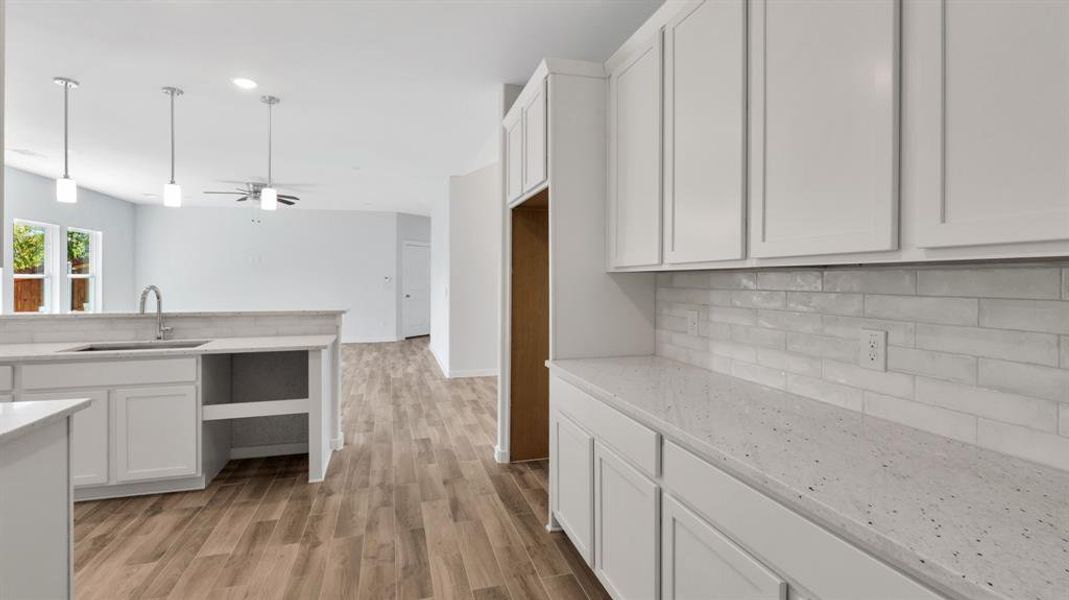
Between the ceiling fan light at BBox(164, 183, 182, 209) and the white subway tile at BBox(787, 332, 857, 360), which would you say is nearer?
the white subway tile at BBox(787, 332, 857, 360)

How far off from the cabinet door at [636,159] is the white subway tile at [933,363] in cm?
89

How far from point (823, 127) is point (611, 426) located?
115 cm

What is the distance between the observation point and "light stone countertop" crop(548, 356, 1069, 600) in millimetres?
754

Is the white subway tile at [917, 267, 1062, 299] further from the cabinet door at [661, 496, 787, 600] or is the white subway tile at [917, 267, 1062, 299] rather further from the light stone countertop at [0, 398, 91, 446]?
the light stone countertop at [0, 398, 91, 446]

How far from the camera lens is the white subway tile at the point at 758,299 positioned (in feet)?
6.16

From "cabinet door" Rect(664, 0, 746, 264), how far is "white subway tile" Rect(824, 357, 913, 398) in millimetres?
471

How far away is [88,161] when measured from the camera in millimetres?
6246

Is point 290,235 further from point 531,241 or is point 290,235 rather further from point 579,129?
point 579,129

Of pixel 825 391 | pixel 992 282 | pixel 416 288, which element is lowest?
pixel 825 391

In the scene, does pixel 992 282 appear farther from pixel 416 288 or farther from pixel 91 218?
pixel 91 218

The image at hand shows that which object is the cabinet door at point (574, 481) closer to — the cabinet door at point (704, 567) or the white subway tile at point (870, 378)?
the cabinet door at point (704, 567)

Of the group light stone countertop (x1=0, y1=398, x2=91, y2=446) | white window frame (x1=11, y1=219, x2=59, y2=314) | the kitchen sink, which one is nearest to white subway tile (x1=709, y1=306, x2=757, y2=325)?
light stone countertop (x1=0, y1=398, x2=91, y2=446)

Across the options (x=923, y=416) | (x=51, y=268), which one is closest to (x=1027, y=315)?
(x=923, y=416)

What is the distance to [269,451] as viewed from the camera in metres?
3.80
